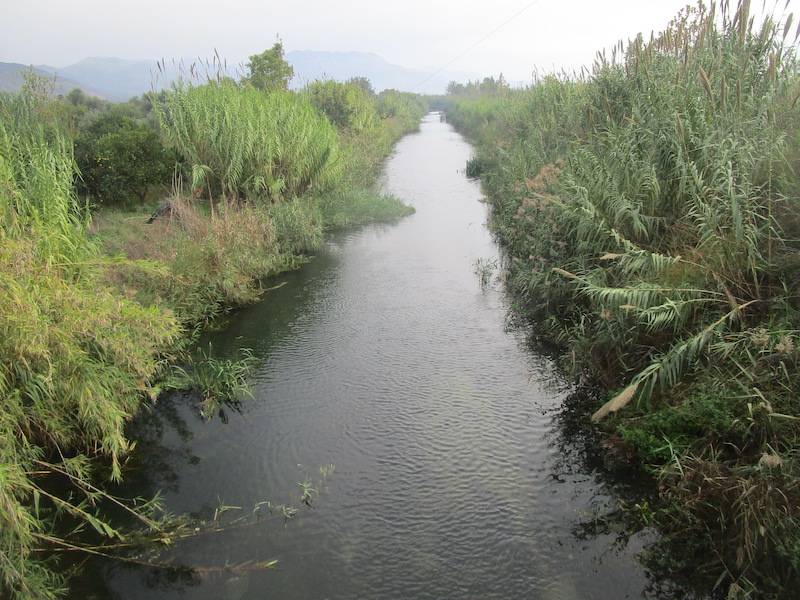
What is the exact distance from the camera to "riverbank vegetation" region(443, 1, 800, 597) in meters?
3.71

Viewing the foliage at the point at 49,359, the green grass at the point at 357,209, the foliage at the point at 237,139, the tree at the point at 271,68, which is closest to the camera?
the foliage at the point at 49,359

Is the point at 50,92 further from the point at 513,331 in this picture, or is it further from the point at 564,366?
the point at 564,366

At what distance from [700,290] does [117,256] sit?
16.3ft

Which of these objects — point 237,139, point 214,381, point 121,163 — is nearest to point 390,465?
point 214,381

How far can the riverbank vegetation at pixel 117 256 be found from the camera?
13.0 feet

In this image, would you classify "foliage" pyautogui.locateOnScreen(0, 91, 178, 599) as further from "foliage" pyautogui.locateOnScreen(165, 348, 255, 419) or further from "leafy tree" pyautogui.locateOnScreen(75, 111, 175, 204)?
"leafy tree" pyautogui.locateOnScreen(75, 111, 175, 204)

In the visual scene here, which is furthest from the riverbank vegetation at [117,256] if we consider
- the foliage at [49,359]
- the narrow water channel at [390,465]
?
the narrow water channel at [390,465]

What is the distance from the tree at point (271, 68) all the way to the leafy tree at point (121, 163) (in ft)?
35.7

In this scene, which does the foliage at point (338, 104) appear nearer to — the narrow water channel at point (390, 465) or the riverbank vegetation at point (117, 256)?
the riverbank vegetation at point (117, 256)

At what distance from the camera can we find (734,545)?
11.9ft

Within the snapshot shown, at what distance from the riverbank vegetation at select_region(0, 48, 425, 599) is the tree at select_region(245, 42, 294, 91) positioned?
7129mm

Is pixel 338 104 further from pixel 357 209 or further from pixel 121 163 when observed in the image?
pixel 121 163

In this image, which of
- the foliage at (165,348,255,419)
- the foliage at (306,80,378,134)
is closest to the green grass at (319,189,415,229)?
the foliage at (165,348,255,419)

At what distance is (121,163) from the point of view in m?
10.3
